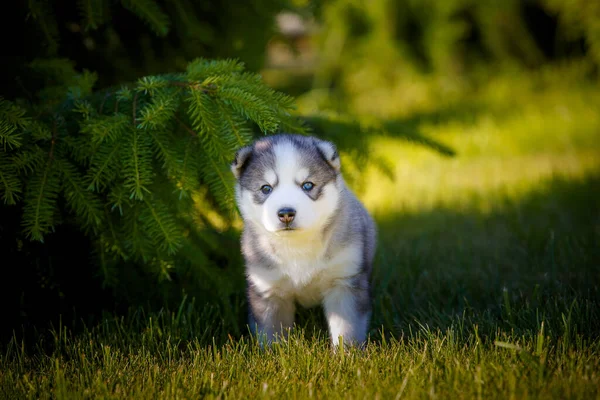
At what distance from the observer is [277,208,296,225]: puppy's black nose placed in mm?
2645

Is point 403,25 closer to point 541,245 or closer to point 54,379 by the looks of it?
point 541,245

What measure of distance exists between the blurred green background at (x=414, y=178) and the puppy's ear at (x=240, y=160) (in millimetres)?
569

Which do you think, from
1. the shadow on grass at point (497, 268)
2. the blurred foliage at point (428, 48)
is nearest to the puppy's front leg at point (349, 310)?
the shadow on grass at point (497, 268)

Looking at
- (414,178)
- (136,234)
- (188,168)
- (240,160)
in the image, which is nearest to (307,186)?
(240,160)

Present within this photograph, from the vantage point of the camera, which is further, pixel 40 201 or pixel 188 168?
pixel 188 168

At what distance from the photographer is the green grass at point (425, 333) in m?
2.43

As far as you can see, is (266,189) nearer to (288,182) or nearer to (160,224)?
(288,182)

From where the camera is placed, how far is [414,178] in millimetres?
6875

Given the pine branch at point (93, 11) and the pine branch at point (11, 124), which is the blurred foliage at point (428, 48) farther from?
the pine branch at point (11, 124)

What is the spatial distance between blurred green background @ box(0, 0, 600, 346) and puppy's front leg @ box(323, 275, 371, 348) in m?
0.33

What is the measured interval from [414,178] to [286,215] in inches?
175

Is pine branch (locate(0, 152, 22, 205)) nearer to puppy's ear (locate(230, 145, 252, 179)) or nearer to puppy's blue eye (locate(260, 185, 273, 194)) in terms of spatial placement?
puppy's ear (locate(230, 145, 252, 179))

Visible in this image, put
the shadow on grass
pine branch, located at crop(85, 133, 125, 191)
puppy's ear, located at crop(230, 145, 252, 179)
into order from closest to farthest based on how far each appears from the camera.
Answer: pine branch, located at crop(85, 133, 125, 191)
puppy's ear, located at crop(230, 145, 252, 179)
the shadow on grass

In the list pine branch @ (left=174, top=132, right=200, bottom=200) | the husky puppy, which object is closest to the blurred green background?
the husky puppy
